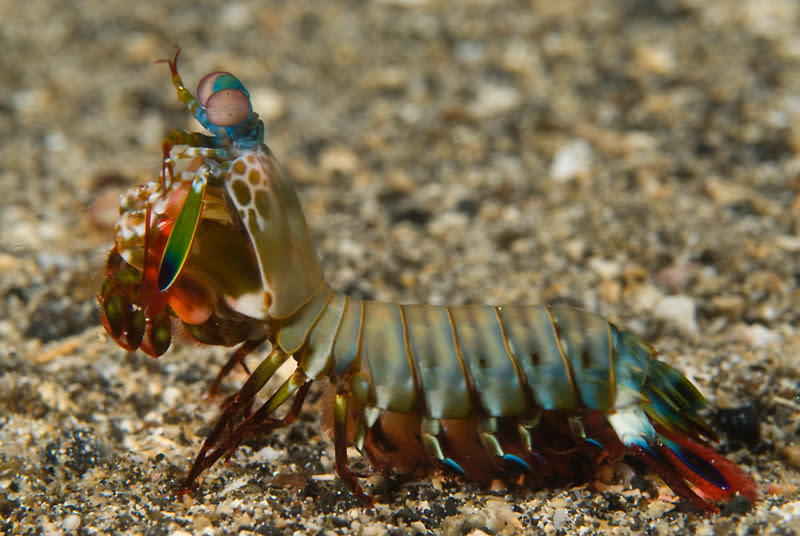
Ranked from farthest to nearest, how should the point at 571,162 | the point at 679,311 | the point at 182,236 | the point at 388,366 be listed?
1. the point at 571,162
2. the point at 679,311
3. the point at 388,366
4. the point at 182,236

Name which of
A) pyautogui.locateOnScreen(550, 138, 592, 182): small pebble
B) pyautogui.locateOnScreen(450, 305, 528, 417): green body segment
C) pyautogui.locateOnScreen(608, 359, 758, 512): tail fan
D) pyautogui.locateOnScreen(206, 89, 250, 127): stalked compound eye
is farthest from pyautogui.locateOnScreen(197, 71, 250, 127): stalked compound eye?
pyautogui.locateOnScreen(550, 138, 592, 182): small pebble

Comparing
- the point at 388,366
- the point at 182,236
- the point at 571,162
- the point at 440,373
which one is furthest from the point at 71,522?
the point at 571,162

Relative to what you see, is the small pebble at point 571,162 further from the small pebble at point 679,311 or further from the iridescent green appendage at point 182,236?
the iridescent green appendage at point 182,236

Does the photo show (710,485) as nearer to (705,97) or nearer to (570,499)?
(570,499)

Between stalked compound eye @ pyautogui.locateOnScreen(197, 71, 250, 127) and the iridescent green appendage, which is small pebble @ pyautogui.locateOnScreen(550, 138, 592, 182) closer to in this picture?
stalked compound eye @ pyautogui.locateOnScreen(197, 71, 250, 127)

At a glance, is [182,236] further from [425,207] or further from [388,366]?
[425,207]
